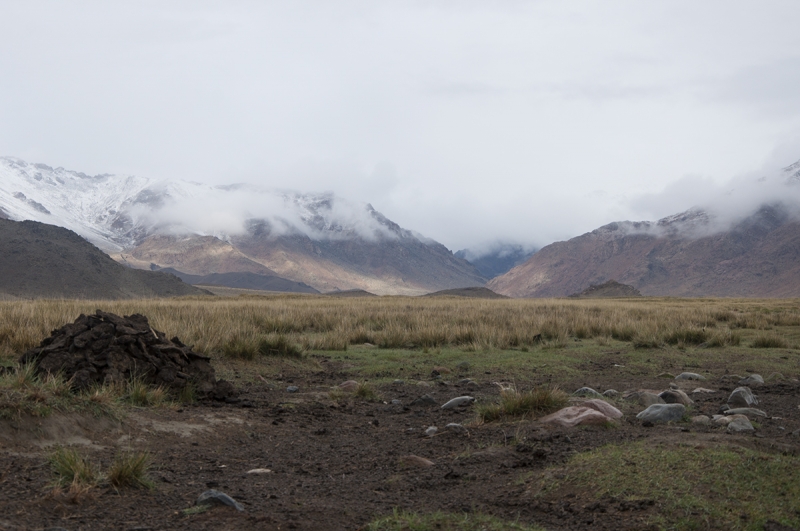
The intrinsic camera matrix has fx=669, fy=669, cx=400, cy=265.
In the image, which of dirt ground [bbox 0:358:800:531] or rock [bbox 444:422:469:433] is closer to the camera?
dirt ground [bbox 0:358:800:531]

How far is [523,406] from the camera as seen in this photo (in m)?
6.92

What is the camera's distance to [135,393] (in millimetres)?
7078

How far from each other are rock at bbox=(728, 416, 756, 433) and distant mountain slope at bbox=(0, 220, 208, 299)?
79.0m

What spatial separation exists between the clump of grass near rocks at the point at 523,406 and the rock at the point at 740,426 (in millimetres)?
1602

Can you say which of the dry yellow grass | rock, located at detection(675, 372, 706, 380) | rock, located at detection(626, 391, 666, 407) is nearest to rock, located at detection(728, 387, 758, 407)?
rock, located at detection(626, 391, 666, 407)

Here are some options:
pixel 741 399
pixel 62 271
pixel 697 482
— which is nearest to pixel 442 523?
pixel 697 482

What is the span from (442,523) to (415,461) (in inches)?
63.0

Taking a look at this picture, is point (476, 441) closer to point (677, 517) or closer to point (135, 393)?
point (677, 517)

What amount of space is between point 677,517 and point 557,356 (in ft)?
32.5

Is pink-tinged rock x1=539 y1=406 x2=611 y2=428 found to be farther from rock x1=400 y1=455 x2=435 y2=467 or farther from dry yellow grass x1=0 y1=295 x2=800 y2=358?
dry yellow grass x1=0 y1=295 x2=800 y2=358

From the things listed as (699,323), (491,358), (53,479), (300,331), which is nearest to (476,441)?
(53,479)

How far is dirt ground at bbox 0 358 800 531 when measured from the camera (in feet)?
13.8

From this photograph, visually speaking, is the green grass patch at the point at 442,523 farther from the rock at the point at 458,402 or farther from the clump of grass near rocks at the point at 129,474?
the rock at the point at 458,402

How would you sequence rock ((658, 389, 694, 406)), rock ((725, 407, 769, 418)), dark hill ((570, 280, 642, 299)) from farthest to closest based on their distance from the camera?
dark hill ((570, 280, 642, 299)) → rock ((658, 389, 694, 406)) → rock ((725, 407, 769, 418))
